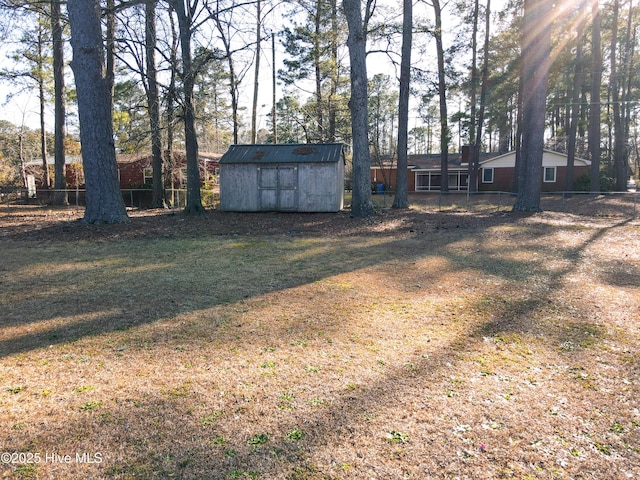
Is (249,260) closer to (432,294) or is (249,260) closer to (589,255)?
(432,294)

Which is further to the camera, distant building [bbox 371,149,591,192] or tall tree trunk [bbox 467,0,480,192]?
distant building [bbox 371,149,591,192]

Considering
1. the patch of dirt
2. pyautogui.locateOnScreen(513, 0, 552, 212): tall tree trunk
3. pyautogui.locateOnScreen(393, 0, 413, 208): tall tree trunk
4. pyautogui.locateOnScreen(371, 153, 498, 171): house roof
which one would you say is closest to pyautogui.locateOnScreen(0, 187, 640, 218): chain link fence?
pyautogui.locateOnScreen(393, 0, 413, 208): tall tree trunk

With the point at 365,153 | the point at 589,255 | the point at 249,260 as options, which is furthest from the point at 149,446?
the point at 365,153

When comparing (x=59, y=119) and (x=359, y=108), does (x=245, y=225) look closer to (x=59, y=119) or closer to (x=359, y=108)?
(x=359, y=108)

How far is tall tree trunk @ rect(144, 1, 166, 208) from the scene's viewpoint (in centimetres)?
1285

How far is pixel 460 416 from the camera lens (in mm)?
2492

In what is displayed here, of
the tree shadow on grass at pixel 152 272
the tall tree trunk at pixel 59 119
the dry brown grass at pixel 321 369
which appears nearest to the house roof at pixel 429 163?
the tall tree trunk at pixel 59 119

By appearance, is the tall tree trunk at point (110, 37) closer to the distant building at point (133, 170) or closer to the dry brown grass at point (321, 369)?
the dry brown grass at point (321, 369)

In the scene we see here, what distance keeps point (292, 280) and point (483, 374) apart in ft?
11.2

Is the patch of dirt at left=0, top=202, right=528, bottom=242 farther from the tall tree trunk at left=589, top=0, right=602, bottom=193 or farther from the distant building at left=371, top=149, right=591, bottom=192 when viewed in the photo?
the distant building at left=371, top=149, right=591, bottom=192

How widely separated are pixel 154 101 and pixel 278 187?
528 centimetres

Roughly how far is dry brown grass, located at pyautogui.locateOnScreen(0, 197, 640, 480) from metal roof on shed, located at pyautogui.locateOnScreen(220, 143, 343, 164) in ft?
29.7

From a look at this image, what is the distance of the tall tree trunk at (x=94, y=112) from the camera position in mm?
10539

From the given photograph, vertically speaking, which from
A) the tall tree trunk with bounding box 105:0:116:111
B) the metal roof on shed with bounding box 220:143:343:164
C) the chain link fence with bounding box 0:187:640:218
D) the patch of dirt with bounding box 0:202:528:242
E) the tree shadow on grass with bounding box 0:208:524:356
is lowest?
the tree shadow on grass with bounding box 0:208:524:356
